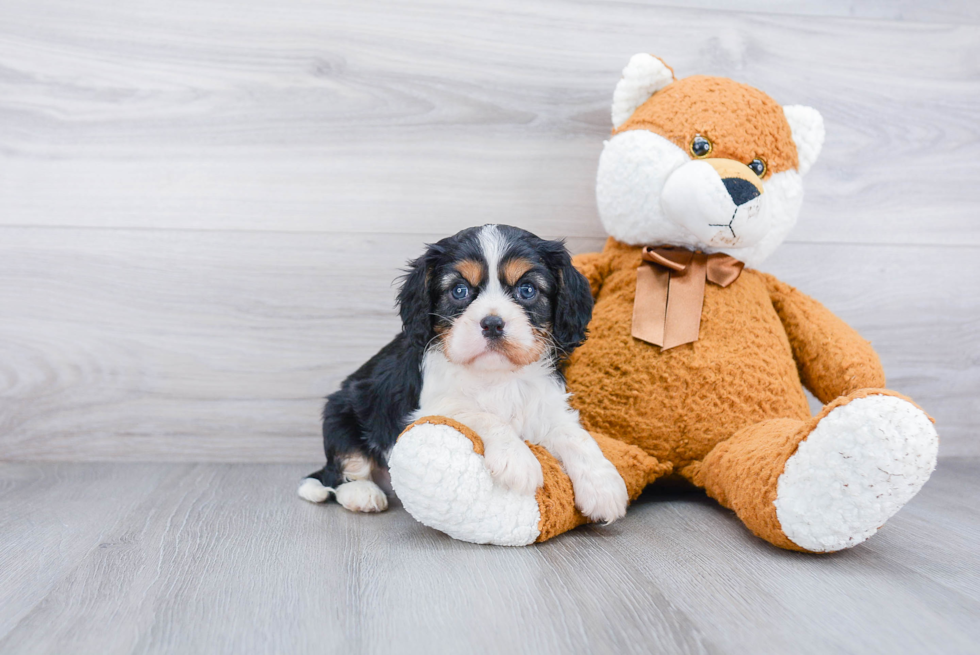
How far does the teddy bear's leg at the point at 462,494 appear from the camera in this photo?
1.31m

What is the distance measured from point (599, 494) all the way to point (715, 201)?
26.8 inches

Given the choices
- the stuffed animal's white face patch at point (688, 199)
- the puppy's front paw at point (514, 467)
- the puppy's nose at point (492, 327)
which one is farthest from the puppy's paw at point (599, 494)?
the stuffed animal's white face patch at point (688, 199)

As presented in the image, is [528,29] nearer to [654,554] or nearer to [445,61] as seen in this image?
[445,61]

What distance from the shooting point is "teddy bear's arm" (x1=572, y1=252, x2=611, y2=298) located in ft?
5.94

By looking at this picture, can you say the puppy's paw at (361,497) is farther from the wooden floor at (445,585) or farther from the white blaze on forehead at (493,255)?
the white blaze on forehead at (493,255)

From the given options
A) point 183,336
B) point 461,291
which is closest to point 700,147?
point 461,291

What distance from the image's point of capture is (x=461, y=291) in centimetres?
149

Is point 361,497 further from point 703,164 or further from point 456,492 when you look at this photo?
point 703,164

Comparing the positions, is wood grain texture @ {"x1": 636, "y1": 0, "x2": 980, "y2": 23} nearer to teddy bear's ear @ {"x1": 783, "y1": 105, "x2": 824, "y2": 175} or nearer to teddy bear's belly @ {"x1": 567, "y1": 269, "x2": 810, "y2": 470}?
teddy bear's ear @ {"x1": 783, "y1": 105, "x2": 824, "y2": 175}

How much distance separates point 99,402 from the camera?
2086 mm

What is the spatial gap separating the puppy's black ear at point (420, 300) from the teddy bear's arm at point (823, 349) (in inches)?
Answer: 35.3

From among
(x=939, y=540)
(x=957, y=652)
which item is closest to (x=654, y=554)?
(x=957, y=652)

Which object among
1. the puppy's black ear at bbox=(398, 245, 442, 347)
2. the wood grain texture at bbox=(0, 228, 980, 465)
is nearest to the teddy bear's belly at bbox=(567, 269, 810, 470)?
the puppy's black ear at bbox=(398, 245, 442, 347)

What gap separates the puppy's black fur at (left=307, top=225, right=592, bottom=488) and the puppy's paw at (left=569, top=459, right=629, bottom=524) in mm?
279
